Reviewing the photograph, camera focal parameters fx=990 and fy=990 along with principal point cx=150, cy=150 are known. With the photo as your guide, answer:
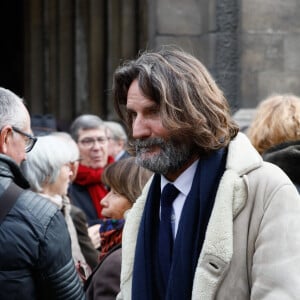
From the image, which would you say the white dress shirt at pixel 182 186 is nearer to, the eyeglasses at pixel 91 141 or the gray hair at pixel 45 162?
the gray hair at pixel 45 162

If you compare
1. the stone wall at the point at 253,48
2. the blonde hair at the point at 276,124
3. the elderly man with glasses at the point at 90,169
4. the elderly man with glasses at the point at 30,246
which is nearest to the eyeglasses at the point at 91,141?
the elderly man with glasses at the point at 90,169

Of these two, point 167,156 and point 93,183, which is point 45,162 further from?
point 167,156

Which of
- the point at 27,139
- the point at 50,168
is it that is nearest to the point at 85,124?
the point at 50,168

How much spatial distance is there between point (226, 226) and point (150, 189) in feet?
1.46

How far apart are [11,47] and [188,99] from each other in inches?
477

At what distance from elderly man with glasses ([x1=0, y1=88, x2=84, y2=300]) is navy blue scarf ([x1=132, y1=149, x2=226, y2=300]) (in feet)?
1.10

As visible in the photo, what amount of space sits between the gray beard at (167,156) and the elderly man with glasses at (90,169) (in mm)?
2960

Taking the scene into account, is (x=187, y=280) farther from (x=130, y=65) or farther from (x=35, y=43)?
(x=35, y=43)

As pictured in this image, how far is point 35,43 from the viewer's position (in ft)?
40.6

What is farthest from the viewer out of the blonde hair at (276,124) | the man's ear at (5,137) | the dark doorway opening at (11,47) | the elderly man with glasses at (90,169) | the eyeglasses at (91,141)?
the dark doorway opening at (11,47)

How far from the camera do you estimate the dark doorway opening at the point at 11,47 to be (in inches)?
568

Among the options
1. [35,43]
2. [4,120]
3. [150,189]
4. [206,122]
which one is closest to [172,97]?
[206,122]

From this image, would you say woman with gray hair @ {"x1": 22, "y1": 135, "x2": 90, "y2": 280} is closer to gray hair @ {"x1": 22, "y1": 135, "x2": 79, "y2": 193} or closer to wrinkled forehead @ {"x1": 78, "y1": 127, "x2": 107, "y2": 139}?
gray hair @ {"x1": 22, "y1": 135, "x2": 79, "y2": 193}

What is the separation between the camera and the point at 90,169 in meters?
6.96
